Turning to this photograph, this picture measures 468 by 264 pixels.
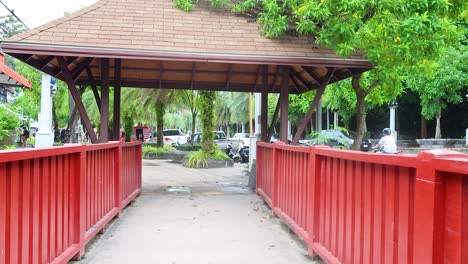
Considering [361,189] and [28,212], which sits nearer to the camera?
[28,212]

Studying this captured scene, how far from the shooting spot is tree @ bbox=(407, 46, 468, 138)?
2664cm

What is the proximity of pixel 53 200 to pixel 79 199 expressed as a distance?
2.85 ft

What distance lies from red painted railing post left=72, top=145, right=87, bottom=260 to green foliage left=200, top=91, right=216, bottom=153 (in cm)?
1586

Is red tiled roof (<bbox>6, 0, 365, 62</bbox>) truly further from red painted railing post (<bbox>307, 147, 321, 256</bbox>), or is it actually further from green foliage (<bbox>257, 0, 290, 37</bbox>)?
red painted railing post (<bbox>307, 147, 321, 256</bbox>)

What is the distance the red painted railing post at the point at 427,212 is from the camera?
2.53 meters

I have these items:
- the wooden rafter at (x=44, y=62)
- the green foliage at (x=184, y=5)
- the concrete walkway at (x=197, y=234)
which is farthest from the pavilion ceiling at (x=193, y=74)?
the concrete walkway at (x=197, y=234)

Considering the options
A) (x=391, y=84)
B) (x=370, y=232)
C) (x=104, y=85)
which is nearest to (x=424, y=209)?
(x=370, y=232)

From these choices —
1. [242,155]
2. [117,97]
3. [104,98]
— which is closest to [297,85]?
[117,97]

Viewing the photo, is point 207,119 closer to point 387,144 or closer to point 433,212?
point 387,144

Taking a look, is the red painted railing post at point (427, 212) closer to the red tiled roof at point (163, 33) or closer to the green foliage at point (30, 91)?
the red tiled roof at point (163, 33)

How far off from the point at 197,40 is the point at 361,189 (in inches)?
253

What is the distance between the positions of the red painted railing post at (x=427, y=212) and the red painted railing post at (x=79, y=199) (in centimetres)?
384

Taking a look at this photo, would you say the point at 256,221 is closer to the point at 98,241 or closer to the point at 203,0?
the point at 98,241

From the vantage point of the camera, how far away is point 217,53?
9250 mm
